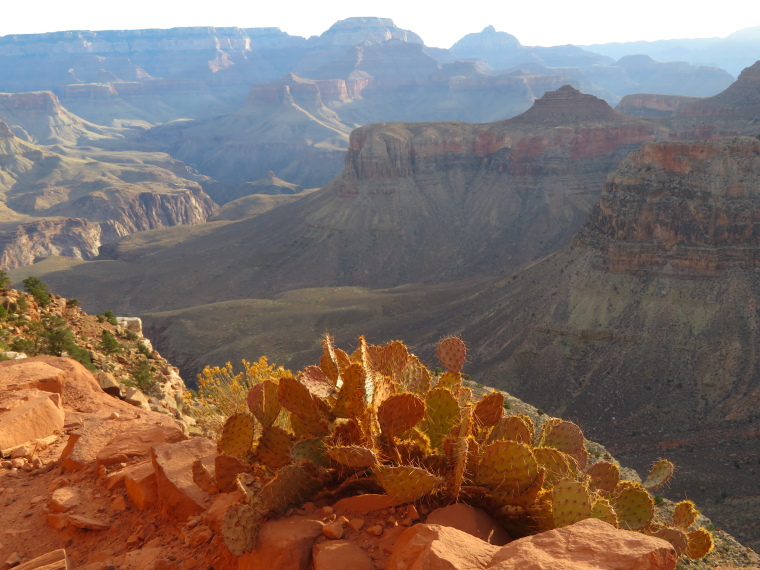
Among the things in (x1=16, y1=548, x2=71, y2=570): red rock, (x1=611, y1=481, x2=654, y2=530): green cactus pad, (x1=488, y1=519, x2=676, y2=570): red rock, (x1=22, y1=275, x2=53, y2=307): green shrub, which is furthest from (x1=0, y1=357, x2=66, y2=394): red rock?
(x1=611, y1=481, x2=654, y2=530): green cactus pad

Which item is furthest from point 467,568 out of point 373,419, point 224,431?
point 224,431

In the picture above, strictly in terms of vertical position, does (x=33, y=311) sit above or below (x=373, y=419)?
below

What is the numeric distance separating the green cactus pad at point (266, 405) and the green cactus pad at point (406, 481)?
2.19 meters

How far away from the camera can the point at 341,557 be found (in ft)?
21.3

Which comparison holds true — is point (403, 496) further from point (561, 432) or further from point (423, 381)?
point (561, 432)

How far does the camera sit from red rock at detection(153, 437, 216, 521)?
8.51 meters

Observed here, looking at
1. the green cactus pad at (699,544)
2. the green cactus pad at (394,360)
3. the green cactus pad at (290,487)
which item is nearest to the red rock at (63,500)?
the green cactus pad at (290,487)

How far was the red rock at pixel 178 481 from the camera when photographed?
27.9ft

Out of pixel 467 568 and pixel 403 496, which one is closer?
pixel 467 568

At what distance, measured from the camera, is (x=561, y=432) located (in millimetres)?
9633

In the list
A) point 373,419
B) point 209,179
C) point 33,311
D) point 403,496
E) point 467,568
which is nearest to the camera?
point 467,568

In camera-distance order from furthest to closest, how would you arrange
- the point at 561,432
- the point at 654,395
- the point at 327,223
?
the point at 327,223 → the point at 654,395 → the point at 561,432

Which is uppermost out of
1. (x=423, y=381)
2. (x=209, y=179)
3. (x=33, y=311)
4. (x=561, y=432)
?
(x=423, y=381)

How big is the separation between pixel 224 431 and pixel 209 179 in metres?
196
